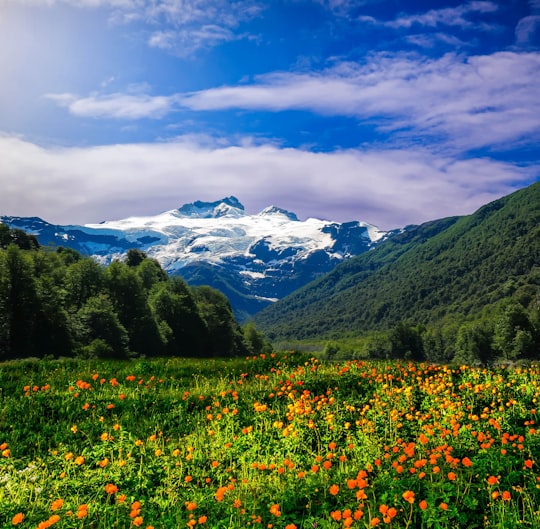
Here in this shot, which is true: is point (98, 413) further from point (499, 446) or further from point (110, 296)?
point (110, 296)

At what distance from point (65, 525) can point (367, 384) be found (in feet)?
33.9

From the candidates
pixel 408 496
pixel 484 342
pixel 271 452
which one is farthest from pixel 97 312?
pixel 484 342

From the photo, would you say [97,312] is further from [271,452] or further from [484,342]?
[484,342]

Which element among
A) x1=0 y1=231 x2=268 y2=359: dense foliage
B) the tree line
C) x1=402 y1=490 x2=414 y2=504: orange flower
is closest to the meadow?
x1=402 y1=490 x2=414 y2=504: orange flower

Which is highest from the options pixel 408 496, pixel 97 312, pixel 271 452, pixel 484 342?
pixel 97 312

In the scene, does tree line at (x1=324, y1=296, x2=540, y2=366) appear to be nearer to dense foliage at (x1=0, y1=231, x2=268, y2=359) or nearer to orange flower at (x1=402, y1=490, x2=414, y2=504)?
dense foliage at (x1=0, y1=231, x2=268, y2=359)

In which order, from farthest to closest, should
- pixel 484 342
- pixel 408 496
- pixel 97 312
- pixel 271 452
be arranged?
pixel 484 342 → pixel 97 312 → pixel 271 452 → pixel 408 496

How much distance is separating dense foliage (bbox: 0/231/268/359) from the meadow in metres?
43.9

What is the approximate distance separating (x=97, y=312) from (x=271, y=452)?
→ 6216 centimetres

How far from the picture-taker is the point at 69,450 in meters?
9.73

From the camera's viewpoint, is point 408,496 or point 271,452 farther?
point 271,452

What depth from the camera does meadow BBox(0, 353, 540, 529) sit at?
20.6 feet

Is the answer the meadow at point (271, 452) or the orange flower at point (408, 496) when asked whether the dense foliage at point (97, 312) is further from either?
the orange flower at point (408, 496)

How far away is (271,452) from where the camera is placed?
9484mm
